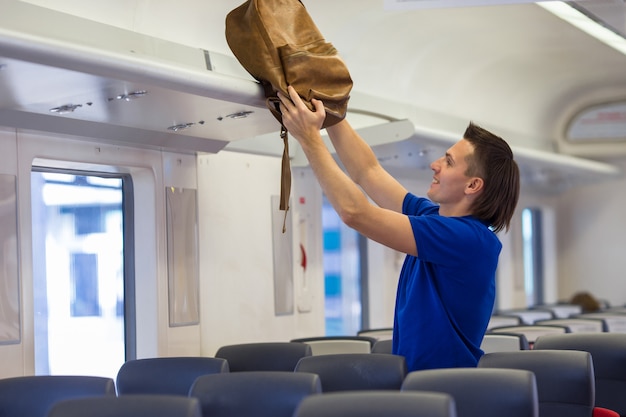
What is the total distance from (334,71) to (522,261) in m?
11.1

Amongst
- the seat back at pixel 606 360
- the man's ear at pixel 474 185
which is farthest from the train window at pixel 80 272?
the man's ear at pixel 474 185

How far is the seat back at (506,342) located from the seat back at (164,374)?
2.78m

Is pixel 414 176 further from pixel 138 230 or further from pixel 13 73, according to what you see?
pixel 13 73

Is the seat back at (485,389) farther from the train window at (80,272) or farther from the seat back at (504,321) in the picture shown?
the seat back at (504,321)

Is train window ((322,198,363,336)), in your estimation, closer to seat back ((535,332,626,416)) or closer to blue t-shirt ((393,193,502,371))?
seat back ((535,332,626,416))

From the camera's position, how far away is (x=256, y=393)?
3834 mm

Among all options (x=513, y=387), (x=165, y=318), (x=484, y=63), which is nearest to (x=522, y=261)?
(x=484, y=63)

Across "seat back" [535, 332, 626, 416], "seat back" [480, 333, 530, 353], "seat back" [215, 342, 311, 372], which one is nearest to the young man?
"seat back" [535, 332, 626, 416]

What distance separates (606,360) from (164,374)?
2.60 meters

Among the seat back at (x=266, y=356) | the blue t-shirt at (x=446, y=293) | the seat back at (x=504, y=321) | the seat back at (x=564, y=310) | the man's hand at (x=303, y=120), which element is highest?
the man's hand at (x=303, y=120)

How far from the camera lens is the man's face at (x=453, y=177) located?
12.6ft

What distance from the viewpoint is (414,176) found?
11.7m

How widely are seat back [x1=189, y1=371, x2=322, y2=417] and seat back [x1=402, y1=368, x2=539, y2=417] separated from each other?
21.0 inches

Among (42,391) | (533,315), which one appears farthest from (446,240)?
(533,315)
